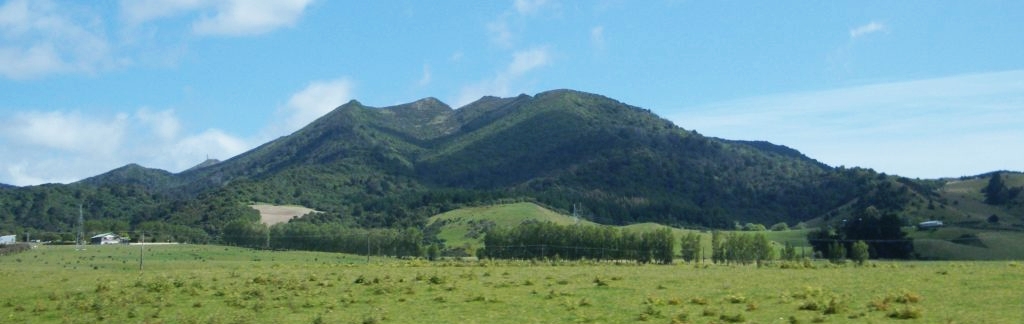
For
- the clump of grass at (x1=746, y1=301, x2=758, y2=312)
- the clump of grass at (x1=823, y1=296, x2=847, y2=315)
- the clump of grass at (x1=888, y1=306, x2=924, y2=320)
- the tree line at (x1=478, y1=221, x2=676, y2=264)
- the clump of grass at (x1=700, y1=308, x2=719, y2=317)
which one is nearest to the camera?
the clump of grass at (x1=888, y1=306, x2=924, y2=320)

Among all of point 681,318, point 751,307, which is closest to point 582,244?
point 751,307

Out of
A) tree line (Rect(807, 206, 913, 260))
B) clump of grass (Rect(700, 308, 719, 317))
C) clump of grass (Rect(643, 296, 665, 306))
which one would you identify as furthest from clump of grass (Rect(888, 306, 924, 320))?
tree line (Rect(807, 206, 913, 260))

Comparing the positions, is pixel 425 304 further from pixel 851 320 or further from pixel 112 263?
pixel 112 263

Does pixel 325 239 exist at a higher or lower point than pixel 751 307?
higher

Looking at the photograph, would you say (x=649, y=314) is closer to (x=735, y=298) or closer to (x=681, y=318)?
(x=681, y=318)

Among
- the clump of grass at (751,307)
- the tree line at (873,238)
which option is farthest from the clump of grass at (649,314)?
the tree line at (873,238)

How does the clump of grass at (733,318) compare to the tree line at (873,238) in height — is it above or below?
below

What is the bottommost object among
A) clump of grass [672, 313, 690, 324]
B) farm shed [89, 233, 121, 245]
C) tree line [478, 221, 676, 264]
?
clump of grass [672, 313, 690, 324]

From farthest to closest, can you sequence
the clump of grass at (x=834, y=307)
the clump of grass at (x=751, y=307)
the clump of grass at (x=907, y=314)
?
the clump of grass at (x=751, y=307) → the clump of grass at (x=834, y=307) → the clump of grass at (x=907, y=314)

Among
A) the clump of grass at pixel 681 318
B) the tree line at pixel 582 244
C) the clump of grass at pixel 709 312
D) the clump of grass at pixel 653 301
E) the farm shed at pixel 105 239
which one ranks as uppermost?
the farm shed at pixel 105 239

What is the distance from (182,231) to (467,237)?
57263 mm

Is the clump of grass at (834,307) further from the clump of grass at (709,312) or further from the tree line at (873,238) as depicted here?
the tree line at (873,238)

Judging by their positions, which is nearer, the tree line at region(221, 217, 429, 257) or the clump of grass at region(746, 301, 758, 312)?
the clump of grass at region(746, 301, 758, 312)

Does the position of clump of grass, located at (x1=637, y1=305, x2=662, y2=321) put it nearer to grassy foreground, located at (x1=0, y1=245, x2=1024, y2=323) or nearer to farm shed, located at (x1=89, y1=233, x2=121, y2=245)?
grassy foreground, located at (x1=0, y1=245, x2=1024, y2=323)
